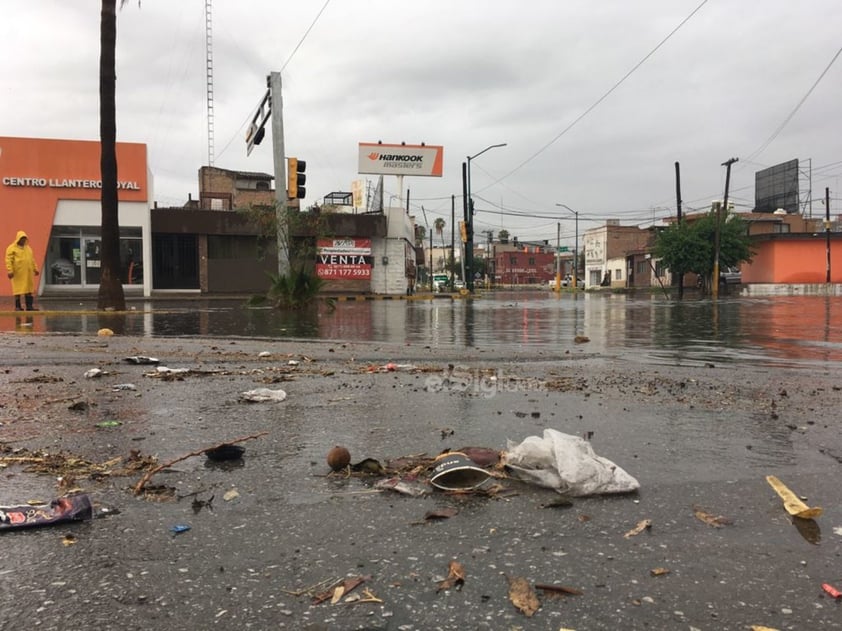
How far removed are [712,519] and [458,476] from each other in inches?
45.0

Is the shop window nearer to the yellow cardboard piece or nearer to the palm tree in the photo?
the palm tree

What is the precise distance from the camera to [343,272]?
3450 centimetres

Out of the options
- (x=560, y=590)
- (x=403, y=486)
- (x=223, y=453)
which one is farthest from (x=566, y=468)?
(x=223, y=453)

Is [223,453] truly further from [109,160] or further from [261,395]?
[109,160]

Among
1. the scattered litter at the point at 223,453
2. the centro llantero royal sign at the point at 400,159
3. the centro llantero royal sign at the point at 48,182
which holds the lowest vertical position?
the scattered litter at the point at 223,453

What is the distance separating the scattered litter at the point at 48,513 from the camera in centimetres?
257

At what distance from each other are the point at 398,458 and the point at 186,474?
111cm

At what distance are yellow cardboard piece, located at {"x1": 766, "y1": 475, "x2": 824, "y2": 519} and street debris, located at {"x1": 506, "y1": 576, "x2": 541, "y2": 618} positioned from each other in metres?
1.40

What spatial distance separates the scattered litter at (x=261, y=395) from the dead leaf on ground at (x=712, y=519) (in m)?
3.29

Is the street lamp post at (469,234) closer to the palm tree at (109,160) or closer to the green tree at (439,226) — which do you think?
the palm tree at (109,160)

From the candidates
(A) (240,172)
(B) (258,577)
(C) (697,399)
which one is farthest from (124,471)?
(A) (240,172)

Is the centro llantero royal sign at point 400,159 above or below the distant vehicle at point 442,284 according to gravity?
above

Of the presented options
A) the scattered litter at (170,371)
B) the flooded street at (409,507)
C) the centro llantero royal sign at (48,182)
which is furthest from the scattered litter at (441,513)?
the centro llantero royal sign at (48,182)

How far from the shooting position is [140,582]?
2.18 metres
